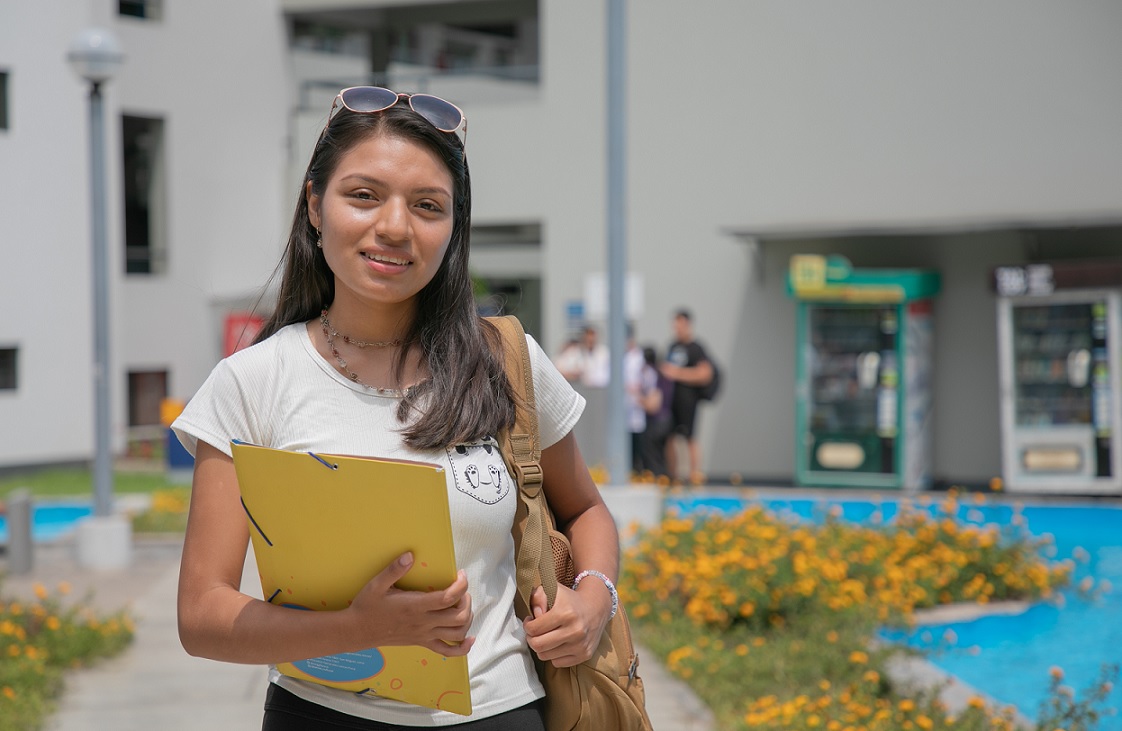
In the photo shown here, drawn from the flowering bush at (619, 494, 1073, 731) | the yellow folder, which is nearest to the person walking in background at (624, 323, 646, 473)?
the flowering bush at (619, 494, 1073, 731)

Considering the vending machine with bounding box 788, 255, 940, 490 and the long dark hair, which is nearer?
the long dark hair

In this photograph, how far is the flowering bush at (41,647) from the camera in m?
5.33

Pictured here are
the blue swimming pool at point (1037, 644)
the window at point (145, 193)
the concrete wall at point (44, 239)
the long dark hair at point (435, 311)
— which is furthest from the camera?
the window at point (145, 193)

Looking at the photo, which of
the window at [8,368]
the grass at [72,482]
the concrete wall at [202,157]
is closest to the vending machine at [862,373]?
the grass at [72,482]

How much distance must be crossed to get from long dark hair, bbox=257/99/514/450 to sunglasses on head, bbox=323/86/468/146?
0.04 feet

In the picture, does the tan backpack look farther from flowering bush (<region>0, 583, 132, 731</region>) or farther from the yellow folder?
flowering bush (<region>0, 583, 132, 731</region>)

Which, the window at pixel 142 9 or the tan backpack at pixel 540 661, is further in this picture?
the window at pixel 142 9

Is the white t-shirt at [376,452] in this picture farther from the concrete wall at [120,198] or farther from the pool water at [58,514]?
the concrete wall at [120,198]

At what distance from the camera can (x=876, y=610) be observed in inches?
267

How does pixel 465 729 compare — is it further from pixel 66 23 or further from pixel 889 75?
pixel 66 23

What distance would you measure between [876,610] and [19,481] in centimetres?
1367

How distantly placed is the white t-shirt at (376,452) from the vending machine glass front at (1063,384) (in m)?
13.4

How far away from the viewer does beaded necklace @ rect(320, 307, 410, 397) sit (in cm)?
200

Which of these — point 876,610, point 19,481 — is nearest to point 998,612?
point 876,610
